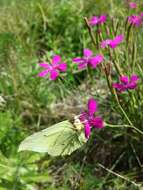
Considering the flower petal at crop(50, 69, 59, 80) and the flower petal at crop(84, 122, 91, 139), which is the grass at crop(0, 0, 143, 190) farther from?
the flower petal at crop(84, 122, 91, 139)

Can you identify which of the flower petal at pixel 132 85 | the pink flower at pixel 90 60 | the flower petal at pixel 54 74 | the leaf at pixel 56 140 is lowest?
the leaf at pixel 56 140

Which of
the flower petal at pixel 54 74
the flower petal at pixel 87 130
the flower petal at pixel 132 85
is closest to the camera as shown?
the flower petal at pixel 87 130

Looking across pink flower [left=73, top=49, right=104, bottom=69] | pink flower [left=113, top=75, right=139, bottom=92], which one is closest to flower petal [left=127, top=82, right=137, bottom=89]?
pink flower [left=113, top=75, right=139, bottom=92]

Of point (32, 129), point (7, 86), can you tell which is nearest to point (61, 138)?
point (32, 129)

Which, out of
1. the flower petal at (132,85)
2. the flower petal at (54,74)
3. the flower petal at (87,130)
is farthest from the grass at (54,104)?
the flower petal at (87,130)

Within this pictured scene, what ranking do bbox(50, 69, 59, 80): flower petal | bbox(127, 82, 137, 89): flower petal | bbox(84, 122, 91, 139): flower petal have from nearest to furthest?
bbox(84, 122, 91, 139): flower petal
bbox(127, 82, 137, 89): flower petal
bbox(50, 69, 59, 80): flower petal

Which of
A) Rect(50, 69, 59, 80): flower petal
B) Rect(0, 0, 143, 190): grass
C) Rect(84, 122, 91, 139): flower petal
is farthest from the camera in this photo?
Rect(0, 0, 143, 190): grass

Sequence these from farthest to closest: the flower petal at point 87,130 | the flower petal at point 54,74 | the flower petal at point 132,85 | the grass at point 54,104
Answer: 1. the grass at point 54,104
2. the flower petal at point 54,74
3. the flower petal at point 132,85
4. the flower petal at point 87,130

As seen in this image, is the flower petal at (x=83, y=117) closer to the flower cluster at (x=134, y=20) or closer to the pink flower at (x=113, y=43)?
the pink flower at (x=113, y=43)
